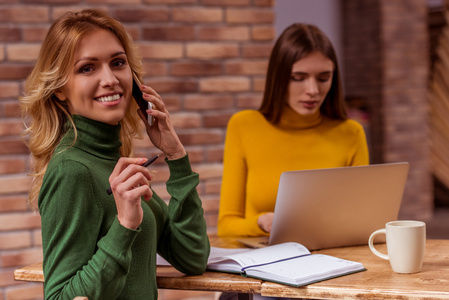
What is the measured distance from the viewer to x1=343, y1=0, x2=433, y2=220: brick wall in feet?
16.4

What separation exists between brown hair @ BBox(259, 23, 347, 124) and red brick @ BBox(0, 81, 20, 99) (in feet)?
3.26

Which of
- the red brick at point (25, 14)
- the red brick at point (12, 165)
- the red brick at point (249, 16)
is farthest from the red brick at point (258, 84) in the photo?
the red brick at point (12, 165)

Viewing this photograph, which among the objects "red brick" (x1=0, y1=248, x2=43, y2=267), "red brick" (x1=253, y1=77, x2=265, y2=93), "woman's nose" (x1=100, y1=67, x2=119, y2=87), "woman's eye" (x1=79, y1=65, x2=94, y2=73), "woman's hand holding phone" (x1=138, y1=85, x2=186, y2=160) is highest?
"woman's eye" (x1=79, y1=65, x2=94, y2=73)

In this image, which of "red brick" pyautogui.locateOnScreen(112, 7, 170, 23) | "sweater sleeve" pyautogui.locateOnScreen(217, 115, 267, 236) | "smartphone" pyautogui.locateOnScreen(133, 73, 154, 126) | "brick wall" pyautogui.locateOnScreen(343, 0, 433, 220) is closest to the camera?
"smartphone" pyautogui.locateOnScreen(133, 73, 154, 126)

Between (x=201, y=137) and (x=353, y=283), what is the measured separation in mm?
1470

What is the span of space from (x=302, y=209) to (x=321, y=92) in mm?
652

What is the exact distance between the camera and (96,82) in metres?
1.28

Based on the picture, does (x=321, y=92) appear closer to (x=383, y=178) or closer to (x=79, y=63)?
(x=383, y=178)

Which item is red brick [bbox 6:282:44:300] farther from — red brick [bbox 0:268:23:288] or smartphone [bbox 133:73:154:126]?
smartphone [bbox 133:73:154:126]

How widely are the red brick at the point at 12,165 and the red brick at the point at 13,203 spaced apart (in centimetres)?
10

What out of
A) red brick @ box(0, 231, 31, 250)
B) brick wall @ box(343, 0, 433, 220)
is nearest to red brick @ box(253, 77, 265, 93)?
red brick @ box(0, 231, 31, 250)

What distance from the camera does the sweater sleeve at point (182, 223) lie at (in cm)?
145

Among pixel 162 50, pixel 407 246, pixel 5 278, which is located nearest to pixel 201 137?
pixel 162 50

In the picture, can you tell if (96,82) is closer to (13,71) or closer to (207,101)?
(13,71)
